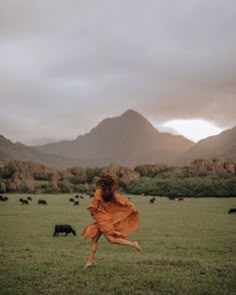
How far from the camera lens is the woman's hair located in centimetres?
895

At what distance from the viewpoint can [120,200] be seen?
9.12m

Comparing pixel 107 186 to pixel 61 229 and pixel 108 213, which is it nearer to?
pixel 108 213

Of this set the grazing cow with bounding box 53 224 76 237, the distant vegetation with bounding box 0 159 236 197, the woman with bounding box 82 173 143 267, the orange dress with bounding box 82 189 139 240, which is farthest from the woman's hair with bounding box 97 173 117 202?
the distant vegetation with bounding box 0 159 236 197

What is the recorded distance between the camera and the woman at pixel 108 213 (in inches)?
350

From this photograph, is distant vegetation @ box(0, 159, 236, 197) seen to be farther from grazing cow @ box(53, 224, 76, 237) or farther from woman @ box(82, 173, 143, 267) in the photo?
woman @ box(82, 173, 143, 267)

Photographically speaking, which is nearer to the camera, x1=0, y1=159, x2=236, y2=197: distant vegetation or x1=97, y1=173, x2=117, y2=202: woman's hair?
x1=97, y1=173, x2=117, y2=202: woman's hair

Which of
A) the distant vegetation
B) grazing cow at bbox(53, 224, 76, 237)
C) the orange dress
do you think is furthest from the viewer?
the distant vegetation

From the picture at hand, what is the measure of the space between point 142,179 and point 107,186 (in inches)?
4086

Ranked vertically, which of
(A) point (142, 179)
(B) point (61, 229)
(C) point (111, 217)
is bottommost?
(B) point (61, 229)

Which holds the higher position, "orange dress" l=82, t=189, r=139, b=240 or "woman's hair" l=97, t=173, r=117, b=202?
"woman's hair" l=97, t=173, r=117, b=202

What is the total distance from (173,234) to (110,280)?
60.3ft

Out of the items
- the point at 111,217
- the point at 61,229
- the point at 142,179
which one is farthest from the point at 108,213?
the point at 142,179

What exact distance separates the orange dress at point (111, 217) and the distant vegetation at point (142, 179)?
85803 mm

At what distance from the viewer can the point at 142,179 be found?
368 feet
